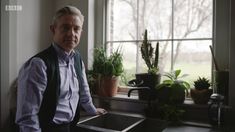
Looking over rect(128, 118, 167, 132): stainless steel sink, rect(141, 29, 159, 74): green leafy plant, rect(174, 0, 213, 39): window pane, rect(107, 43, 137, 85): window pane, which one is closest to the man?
rect(128, 118, 167, 132): stainless steel sink

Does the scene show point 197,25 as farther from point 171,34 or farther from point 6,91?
point 6,91

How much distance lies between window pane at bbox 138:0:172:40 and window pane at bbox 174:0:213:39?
0.07 metres

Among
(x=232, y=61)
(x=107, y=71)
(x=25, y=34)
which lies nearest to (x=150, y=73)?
(x=107, y=71)

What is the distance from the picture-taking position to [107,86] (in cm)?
208

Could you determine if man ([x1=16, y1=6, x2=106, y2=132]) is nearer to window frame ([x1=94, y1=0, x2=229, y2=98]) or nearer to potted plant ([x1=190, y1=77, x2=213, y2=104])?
potted plant ([x1=190, y1=77, x2=213, y2=104])

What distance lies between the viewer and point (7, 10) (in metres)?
1.92

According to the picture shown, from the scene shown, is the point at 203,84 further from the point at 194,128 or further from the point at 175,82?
the point at 194,128

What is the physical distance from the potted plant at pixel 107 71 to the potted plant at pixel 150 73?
0.25 metres

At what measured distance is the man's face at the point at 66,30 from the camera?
4.34 feet

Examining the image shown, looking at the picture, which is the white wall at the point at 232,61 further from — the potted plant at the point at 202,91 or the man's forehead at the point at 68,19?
the man's forehead at the point at 68,19

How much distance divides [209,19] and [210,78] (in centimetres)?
48

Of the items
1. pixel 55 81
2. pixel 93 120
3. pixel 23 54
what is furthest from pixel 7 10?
pixel 93 120

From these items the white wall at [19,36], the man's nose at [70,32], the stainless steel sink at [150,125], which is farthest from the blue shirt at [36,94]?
the white wall at [19,36]

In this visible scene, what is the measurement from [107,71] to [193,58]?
2.46 feet
